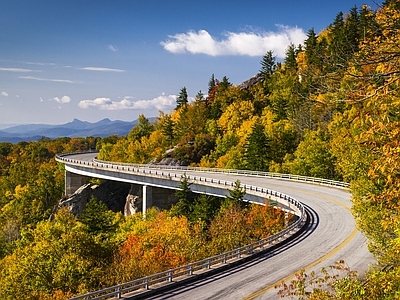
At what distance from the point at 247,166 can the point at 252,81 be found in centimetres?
4929

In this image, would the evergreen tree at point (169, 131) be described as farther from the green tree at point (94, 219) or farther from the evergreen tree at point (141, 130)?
the green tree at point (94, 219)

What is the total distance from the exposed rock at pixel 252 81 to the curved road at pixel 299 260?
253 ft

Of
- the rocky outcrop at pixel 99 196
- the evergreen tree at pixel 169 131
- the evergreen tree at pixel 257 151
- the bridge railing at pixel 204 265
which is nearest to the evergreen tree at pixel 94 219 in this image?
the bridge railing at pixel 204 265

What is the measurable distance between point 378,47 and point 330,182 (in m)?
48.7

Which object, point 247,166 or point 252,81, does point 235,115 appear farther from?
point 252,81

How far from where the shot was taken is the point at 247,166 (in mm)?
71375

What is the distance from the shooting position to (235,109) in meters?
94.1

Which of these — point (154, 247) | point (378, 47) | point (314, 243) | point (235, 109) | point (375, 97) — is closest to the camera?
point (375, 97)

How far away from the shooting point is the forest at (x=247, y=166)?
6.82 metres

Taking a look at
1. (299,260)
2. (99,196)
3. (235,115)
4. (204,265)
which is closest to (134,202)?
(99,196)

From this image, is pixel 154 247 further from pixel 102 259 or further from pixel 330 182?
pixel 330 182

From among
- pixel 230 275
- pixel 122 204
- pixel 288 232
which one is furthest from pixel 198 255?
pixel 122 204

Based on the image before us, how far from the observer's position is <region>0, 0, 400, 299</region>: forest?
22.4 ft

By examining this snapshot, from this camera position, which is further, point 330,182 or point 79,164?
point 79,164
